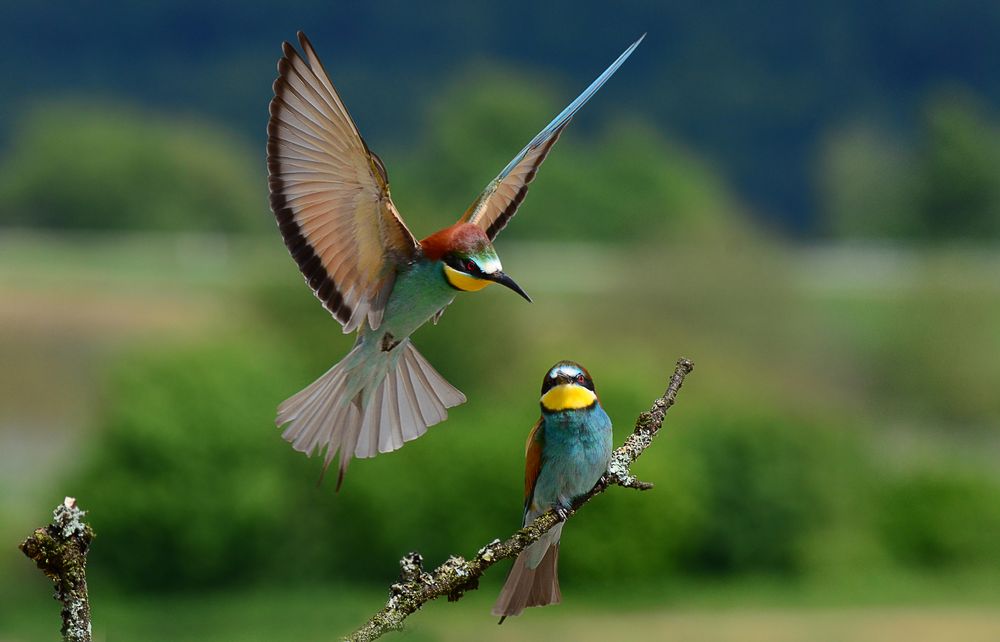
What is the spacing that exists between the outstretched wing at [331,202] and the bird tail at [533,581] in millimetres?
341

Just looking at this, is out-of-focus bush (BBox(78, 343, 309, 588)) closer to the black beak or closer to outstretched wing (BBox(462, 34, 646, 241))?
outstretched wing (BBox(462, 34, 646, 241))

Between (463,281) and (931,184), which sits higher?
(931,184)

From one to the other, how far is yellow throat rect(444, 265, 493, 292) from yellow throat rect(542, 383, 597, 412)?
0.70 feet

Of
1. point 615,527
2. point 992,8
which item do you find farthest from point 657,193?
point 615,527

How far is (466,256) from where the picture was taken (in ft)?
5.20

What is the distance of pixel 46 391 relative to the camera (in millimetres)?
22953

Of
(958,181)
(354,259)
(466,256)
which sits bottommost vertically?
(466,256)

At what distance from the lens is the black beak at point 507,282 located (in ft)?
4.62

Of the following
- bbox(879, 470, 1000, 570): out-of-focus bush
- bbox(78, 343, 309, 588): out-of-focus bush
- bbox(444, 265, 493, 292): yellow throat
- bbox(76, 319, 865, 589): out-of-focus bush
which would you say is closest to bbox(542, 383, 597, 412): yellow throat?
bbox(444, 265, 493, 292): yellow throat

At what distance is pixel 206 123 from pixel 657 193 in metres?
23.3

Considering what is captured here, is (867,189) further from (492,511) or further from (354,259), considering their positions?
(354,259)

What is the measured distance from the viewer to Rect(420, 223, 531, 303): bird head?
1553 mm

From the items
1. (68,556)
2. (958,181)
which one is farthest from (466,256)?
(958,181)

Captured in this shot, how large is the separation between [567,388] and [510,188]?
0.35 metres
